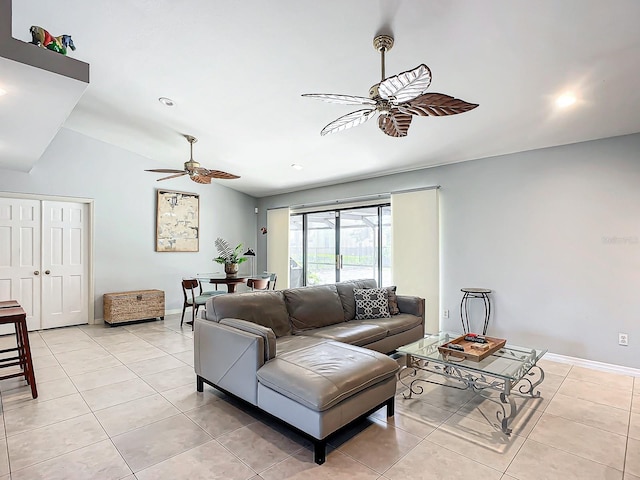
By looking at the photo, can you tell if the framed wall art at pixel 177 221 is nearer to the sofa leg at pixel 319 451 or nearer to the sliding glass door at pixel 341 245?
the sliding glass door at pixel 341 245

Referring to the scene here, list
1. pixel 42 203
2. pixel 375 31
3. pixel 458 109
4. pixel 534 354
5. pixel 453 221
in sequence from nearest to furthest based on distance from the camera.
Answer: pixel 458 109 → pixel 375 31 → pixel 534 354 → pixel 453 221 → pixel 42 203

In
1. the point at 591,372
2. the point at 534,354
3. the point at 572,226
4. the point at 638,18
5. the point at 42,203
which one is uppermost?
the point at 638,18

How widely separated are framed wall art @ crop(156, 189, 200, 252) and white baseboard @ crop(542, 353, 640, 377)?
20.4ft

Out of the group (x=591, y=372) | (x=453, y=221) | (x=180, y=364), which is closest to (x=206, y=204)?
(x=180, y=364)

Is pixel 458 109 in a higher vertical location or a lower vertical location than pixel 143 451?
higher

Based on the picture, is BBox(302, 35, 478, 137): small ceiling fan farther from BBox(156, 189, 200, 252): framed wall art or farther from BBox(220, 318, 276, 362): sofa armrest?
BBox(156, 189, 200, 252): framed wall art

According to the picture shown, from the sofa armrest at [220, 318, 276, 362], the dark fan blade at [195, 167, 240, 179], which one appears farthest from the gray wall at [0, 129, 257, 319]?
the sofa armrest at [220, 318, 276, 362]

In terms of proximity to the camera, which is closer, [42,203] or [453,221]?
[453,221]

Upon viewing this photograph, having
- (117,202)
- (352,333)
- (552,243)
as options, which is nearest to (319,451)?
(352,333)

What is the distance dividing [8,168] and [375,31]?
5.52m

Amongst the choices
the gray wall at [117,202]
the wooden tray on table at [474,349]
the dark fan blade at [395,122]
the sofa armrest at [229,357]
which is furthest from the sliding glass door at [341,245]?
the sofa armrest at [229,357]

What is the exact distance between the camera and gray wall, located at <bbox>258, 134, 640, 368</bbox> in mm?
3637

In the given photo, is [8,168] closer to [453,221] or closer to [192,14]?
[192,14]

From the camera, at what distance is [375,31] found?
2453mm
